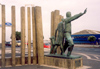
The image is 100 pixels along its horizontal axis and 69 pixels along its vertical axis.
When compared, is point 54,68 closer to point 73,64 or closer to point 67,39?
point 73,64

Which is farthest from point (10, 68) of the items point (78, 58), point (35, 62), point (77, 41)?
point (77, 41)

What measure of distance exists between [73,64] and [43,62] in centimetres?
219

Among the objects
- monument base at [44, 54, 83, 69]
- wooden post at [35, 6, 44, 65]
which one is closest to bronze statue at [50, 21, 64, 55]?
monument base at [44, 54, 83, 69]

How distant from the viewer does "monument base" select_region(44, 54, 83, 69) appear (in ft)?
22.6

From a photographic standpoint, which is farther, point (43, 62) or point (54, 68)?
point (43, 62)

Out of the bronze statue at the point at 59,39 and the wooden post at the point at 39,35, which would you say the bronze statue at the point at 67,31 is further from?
the wooden post at the point at 39,35

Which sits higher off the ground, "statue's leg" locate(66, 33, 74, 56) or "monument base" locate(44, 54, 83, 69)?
"statue's leg" locate(66, 33, 74, 56)

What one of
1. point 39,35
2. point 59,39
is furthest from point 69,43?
point 39,35

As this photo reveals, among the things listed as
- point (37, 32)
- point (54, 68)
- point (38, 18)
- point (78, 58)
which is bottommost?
point (54, 68)

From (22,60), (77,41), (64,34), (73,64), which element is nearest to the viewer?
(73,64)

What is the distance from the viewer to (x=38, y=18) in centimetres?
836

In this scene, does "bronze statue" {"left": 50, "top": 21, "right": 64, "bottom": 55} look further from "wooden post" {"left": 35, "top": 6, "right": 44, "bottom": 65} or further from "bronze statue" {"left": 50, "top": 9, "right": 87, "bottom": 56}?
"wooden post" {"left": 35, "top": 6, "right": 44, "bottom": 65}

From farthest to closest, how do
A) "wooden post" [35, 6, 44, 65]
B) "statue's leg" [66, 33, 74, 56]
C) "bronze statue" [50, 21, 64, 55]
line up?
"wooden post" [35, 6, 44, 65] < "bronze statue" [50, 21, 64, 55] < "statue's leg" [66, 33, 74, 56]

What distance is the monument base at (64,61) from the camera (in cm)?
689
